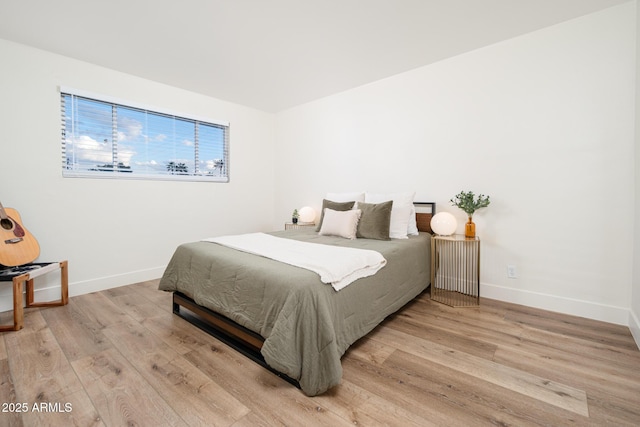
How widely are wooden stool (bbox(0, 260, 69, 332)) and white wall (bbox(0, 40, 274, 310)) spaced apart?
0.18 metres

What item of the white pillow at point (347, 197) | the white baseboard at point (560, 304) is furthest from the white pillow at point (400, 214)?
the white baseboard at point (560, 304)

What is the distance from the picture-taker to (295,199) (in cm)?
472

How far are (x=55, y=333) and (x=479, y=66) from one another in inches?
173

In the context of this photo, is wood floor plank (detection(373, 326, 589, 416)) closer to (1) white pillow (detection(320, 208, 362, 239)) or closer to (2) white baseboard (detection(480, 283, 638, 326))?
(1) white pillow (detection(320, 208, 362, 239))

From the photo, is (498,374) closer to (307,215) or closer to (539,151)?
(539,151)

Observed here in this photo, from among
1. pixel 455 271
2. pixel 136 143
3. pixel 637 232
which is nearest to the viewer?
pixel 637 232

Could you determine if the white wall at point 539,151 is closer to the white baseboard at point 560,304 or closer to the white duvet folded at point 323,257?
the white baseboard at point 560,304

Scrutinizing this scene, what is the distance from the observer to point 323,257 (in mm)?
2025

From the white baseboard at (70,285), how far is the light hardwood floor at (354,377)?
51cm

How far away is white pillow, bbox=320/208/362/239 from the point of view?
9.65 ft

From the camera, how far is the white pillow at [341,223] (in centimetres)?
294

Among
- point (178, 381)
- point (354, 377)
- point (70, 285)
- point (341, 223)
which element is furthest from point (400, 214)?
point (70, 285)

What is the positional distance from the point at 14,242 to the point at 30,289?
504 mm

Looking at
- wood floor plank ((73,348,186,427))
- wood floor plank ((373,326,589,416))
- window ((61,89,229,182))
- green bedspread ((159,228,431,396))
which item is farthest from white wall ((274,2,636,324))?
wood floor plank ((73,348,186,427))
